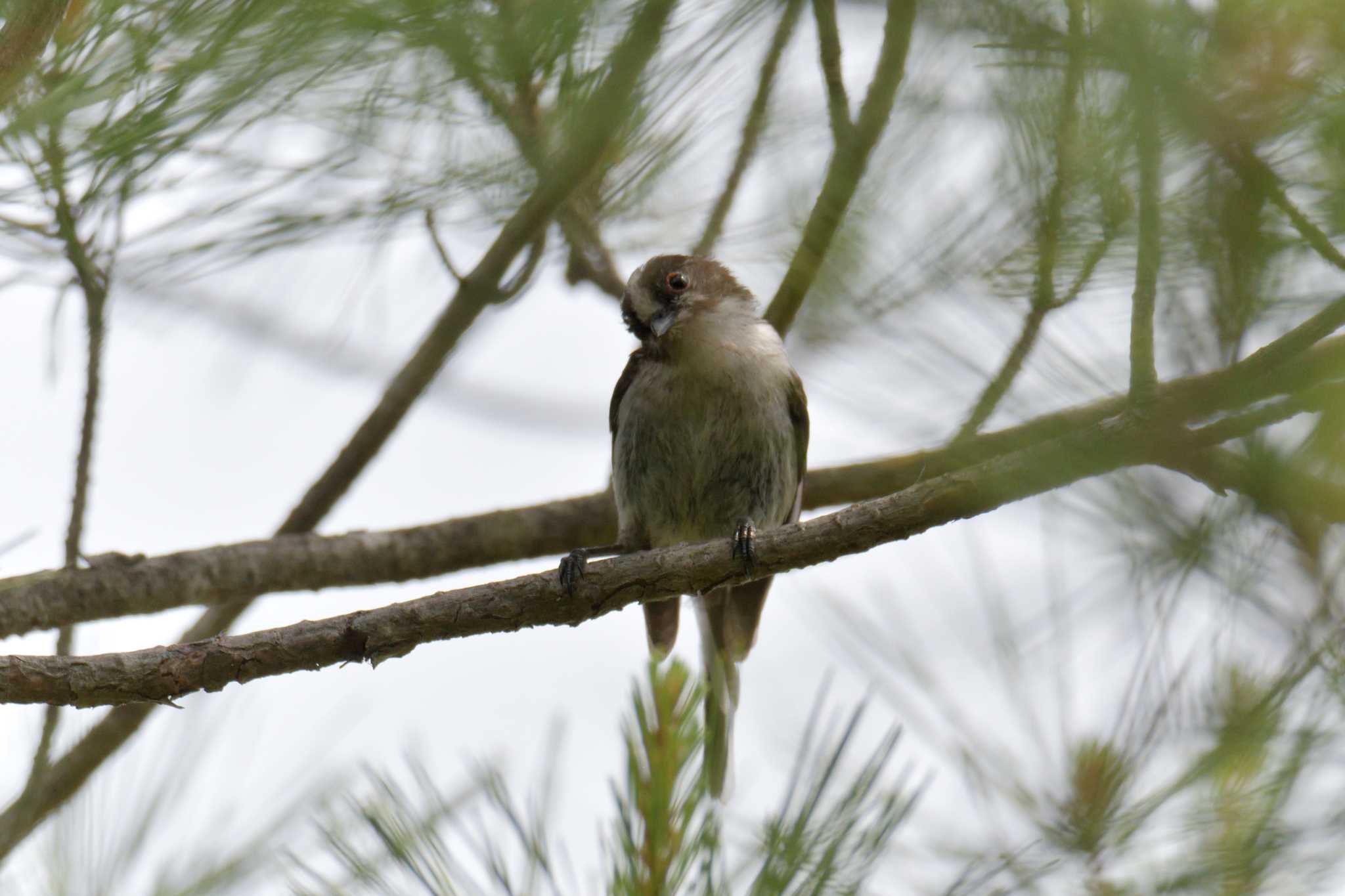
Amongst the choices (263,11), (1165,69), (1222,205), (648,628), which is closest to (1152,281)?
(1222,205)

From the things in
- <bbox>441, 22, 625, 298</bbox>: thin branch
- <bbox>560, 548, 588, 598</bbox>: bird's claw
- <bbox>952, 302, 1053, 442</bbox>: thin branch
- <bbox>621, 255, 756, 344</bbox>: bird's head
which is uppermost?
<bbox>621, 255, 756, 344</bbox>: bird's head

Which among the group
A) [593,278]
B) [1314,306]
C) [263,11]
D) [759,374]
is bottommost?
[1314,306]

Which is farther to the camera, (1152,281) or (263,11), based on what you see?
(1152,281)

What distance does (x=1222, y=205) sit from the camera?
219cm

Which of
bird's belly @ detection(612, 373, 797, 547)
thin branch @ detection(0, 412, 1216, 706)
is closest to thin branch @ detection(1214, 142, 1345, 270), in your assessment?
thin branch @ detection(0, 412, 1216, 706)

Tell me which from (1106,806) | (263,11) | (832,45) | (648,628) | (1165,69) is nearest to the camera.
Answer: (1165,69)

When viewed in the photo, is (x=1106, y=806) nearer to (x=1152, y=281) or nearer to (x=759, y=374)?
(x=1152, y=281)

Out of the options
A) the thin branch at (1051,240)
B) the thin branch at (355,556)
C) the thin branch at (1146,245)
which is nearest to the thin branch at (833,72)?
the thin branch at (355,556)

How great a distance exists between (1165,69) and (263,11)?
1373 mm

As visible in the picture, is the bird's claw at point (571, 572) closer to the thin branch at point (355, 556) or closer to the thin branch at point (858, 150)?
the thin branch at point (355, 556)

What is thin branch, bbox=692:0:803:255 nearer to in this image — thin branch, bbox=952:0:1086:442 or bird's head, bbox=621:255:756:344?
bird's head, bbox=621:255:756:344

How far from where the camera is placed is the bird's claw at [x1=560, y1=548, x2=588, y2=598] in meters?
3.45

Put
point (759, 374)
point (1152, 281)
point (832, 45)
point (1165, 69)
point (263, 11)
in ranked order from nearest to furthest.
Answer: point (1165, 69) → point (263, 11) → point (1152, 281) → point (832, 45) → point (759, 374)

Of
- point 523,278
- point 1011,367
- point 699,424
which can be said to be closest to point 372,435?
point 523,278
